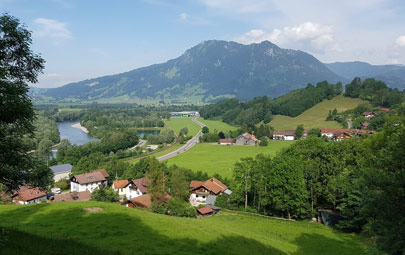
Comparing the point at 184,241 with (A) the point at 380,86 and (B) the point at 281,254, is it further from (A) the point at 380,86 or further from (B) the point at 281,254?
(A) the point at 380,86

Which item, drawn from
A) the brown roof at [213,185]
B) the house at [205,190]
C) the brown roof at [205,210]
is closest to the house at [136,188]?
the house at [205,190]

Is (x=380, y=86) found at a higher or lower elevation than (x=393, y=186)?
higher

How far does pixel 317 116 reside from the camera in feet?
515

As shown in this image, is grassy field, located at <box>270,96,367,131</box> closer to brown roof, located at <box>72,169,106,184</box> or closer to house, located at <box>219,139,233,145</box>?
house, located at <box>219,139,233,145</box>

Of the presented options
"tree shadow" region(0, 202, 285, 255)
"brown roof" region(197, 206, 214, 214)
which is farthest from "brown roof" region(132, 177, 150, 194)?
"tree shadow" region(0, 202, 285, 255)

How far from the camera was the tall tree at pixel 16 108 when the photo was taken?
11492mm

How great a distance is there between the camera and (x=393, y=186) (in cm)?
1525

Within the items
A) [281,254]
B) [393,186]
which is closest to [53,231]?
[281,254]

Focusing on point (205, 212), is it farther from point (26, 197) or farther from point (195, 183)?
point (26, 197)

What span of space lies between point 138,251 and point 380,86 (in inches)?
7333

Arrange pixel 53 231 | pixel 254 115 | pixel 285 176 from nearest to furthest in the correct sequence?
pixel 53 231, pixel 285 176, pixel 254 115

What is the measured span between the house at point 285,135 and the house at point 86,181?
89246mm

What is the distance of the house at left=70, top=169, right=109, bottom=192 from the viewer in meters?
65.4

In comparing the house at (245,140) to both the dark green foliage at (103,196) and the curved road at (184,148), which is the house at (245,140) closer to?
the curved road at (184,148)
